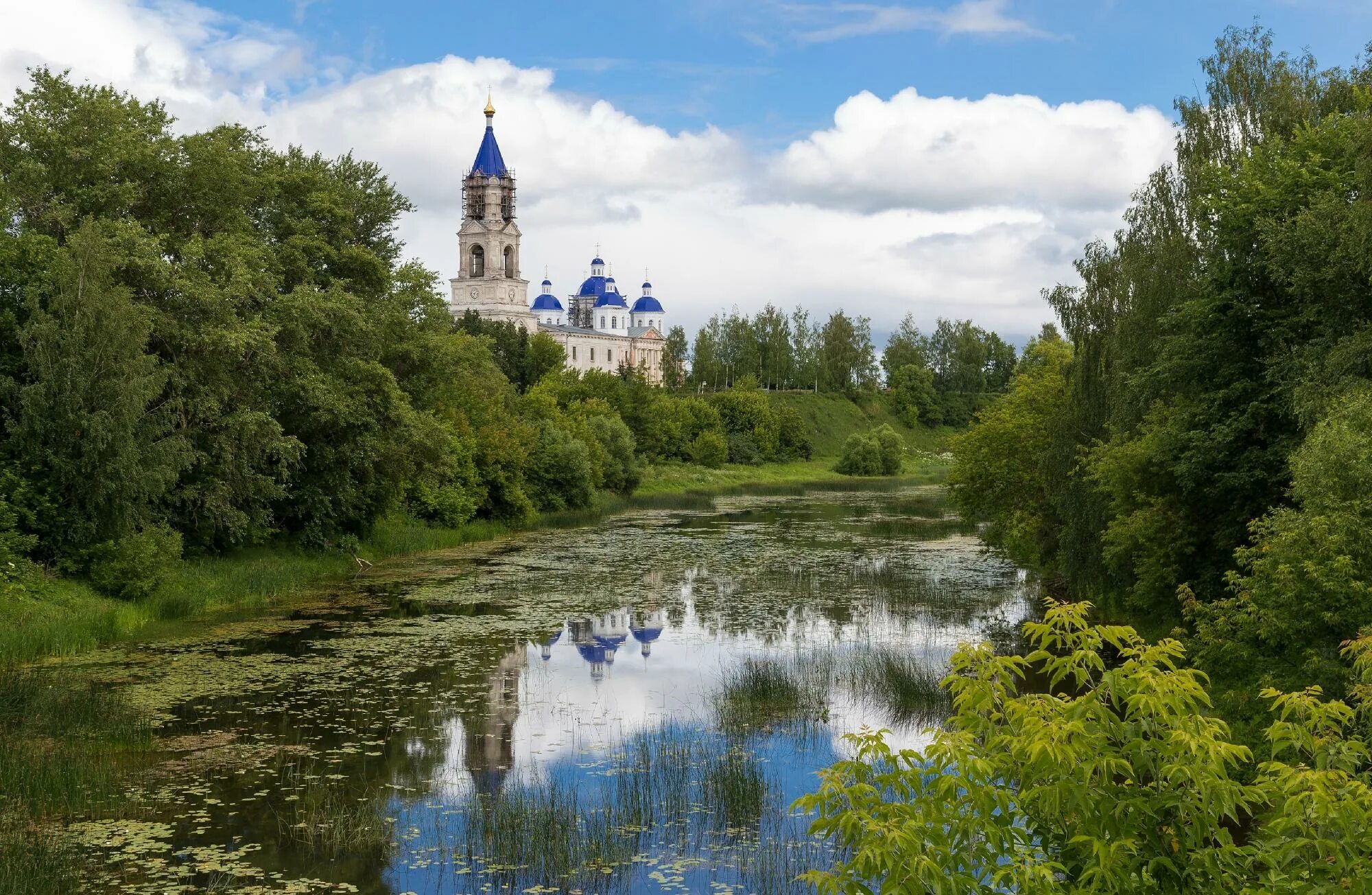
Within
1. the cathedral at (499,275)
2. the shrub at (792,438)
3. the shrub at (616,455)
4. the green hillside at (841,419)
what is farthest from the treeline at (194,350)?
the cathedral at (499,275)

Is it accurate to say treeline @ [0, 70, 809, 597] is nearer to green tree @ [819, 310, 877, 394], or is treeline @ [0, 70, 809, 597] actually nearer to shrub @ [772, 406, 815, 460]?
shrub @ [772, 406, 815, 460]

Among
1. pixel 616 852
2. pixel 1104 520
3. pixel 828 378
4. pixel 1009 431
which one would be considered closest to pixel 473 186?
pixel 828 378

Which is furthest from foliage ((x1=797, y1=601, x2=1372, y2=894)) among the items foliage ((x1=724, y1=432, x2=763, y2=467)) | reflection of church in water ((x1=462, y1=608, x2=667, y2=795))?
foliage ((x1=724, y1=432, x2=763, y2=467))

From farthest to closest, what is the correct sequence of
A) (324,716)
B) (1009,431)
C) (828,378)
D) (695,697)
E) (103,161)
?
(828,378)
(1009,431)
(103,161)
(695,697)
(324,716)

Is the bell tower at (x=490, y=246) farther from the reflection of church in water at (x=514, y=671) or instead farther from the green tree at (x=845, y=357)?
the reflection of church in water at (x=514, y=671)

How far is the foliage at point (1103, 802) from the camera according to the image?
5.31m

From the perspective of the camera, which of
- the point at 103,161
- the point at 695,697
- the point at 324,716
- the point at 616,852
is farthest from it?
the point at 103,161

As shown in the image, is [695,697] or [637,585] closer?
[695,697]

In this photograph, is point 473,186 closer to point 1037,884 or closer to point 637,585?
point 637,585

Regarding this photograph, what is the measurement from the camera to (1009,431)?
32.8 metres

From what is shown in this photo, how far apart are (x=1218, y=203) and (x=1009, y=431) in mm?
12982

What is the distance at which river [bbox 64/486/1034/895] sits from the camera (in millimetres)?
11391

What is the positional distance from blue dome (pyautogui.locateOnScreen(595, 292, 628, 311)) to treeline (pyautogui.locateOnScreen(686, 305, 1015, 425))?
1645cm

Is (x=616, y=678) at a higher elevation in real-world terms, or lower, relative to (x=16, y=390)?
lower
